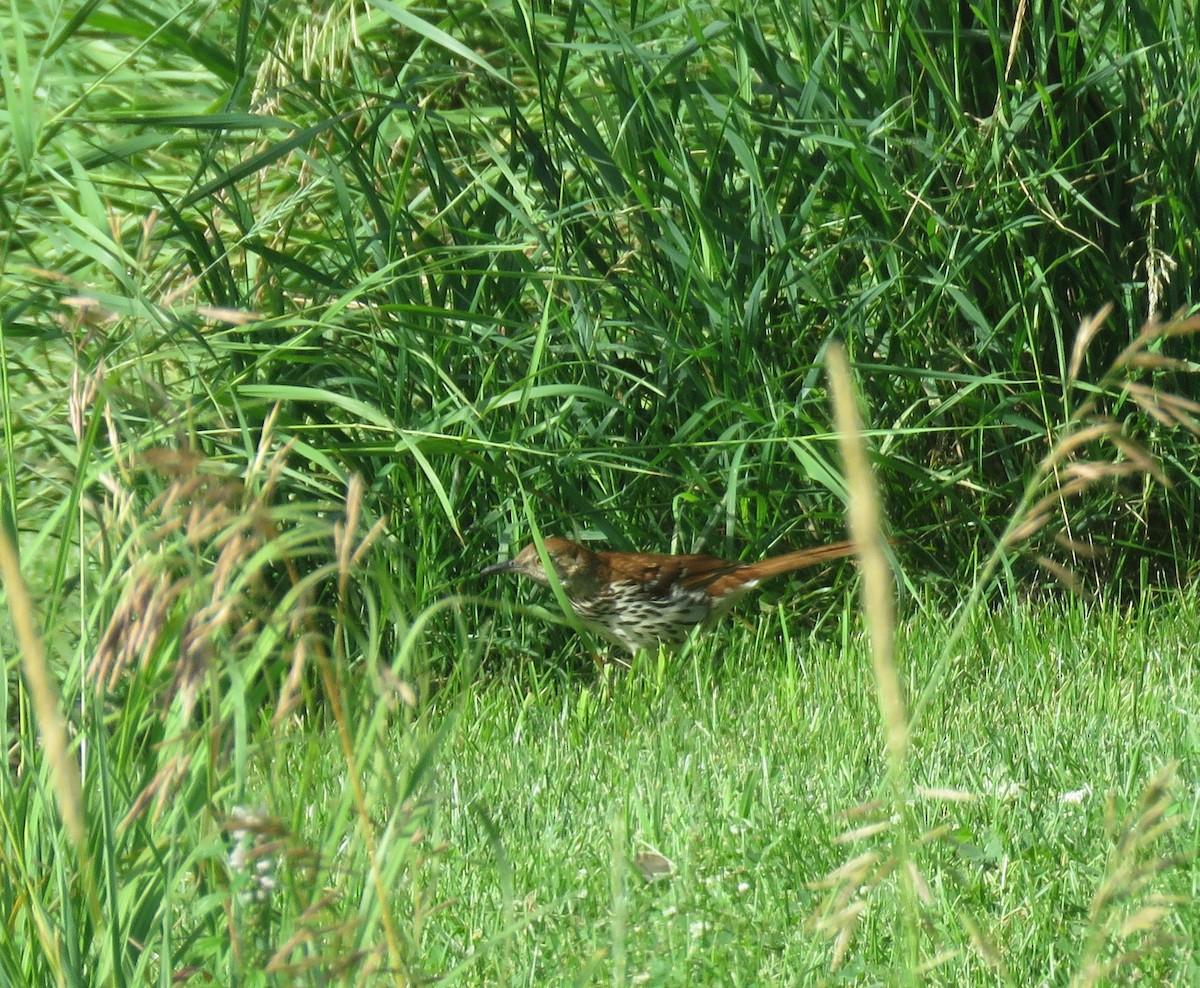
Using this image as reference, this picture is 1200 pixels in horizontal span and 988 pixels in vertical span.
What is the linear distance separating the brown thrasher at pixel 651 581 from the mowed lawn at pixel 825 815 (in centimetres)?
16

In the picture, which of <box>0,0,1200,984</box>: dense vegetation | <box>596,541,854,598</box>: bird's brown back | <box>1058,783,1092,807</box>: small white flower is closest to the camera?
<box>1058,783,1092,807</box>: small white flower

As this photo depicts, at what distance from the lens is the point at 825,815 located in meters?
2.82

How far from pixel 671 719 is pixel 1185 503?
72.4 inches

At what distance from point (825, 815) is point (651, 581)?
188cm

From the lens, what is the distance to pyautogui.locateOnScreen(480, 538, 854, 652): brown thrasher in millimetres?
4488

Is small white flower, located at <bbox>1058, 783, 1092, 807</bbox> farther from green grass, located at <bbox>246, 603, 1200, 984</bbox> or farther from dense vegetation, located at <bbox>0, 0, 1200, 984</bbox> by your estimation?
dense vegetation, located at <bbox>0, 0, 1200, 984</bbox>

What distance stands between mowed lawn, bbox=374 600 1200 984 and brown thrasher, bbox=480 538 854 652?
162mm

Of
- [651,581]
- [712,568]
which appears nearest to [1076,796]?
[712,568]

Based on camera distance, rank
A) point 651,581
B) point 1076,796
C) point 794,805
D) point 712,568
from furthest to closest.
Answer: point 651,581, point 712,568, point 794,805, point 1076,796

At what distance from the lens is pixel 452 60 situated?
545 centimetres

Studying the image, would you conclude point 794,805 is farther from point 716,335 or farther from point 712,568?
point 716,335

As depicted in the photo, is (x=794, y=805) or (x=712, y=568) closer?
(x=794, y=805)

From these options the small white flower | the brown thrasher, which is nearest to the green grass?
the small white flower

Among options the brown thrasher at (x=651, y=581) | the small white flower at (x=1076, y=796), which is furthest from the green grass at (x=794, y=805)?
the brown thrasher at (x=651, y=581)
